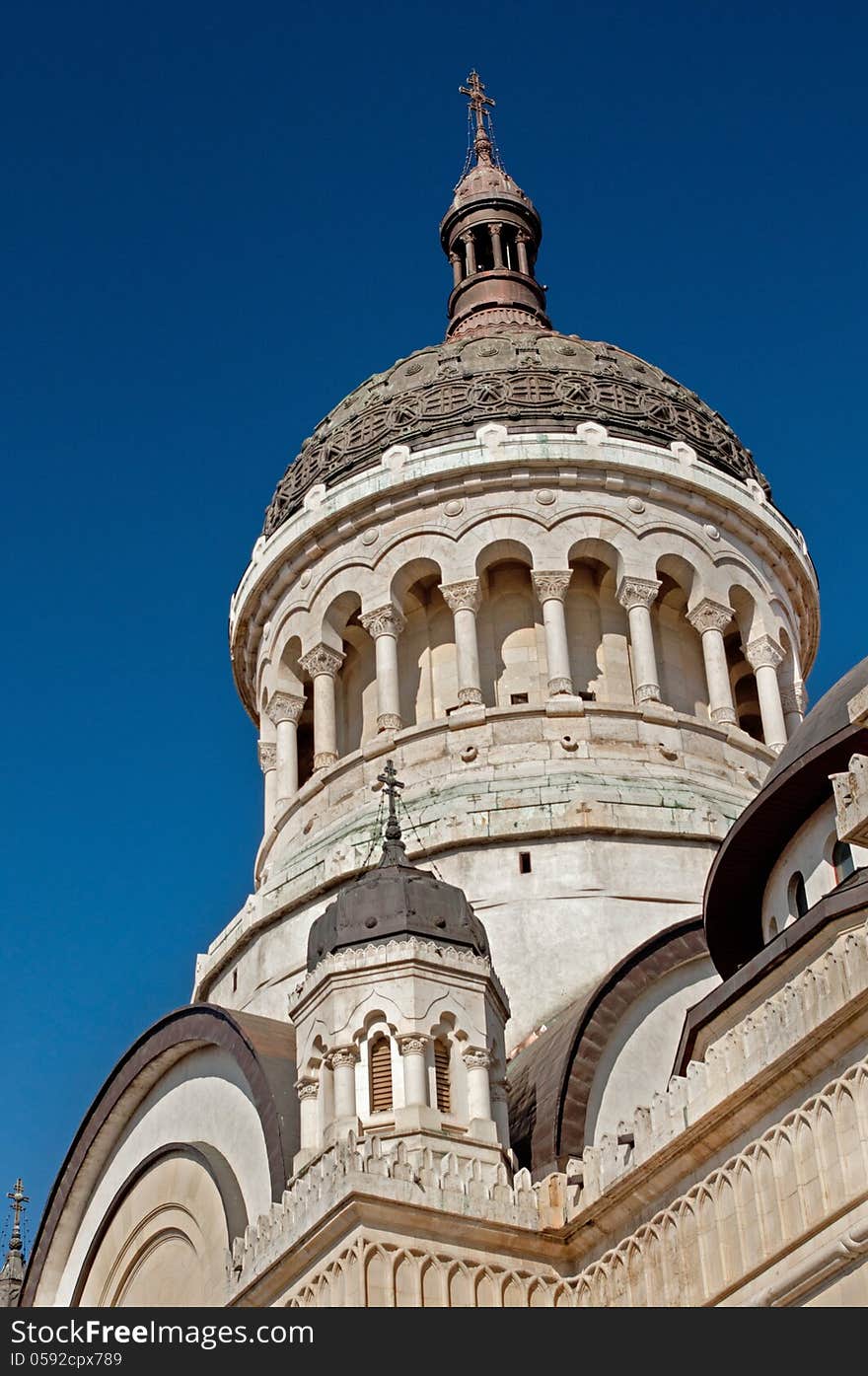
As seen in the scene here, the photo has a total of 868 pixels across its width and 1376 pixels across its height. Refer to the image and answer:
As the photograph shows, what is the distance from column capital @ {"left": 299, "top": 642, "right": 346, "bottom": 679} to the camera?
33.0 m

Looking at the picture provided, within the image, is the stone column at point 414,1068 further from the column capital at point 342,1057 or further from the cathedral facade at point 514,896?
the column capital at point 342,1057

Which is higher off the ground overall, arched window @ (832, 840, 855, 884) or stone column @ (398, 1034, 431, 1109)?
arched window @ (832, 840, 855, 884)

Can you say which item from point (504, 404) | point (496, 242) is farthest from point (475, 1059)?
point (496, 242)

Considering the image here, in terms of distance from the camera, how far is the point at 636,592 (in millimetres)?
32094

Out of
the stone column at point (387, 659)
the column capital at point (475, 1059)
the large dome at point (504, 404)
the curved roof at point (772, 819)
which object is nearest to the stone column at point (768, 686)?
the large dome at point (504, 404)

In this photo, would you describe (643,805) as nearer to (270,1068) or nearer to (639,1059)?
(639,1059)

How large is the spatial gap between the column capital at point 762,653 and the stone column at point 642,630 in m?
1.95

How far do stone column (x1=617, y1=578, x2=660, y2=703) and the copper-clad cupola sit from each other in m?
7.73

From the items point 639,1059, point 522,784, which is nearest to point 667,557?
point 522,784

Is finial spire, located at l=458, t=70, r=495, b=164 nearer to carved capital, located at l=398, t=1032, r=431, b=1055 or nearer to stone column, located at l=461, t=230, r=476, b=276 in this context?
stone column, located at l=461, t=230, r=476, b=276

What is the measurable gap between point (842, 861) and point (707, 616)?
1241 centimetres

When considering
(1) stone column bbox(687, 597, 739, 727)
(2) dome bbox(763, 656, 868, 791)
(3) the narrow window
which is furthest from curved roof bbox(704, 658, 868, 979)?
(1) stone column bbox(687, 597, 739, 727)

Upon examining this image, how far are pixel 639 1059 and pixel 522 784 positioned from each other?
585cm
